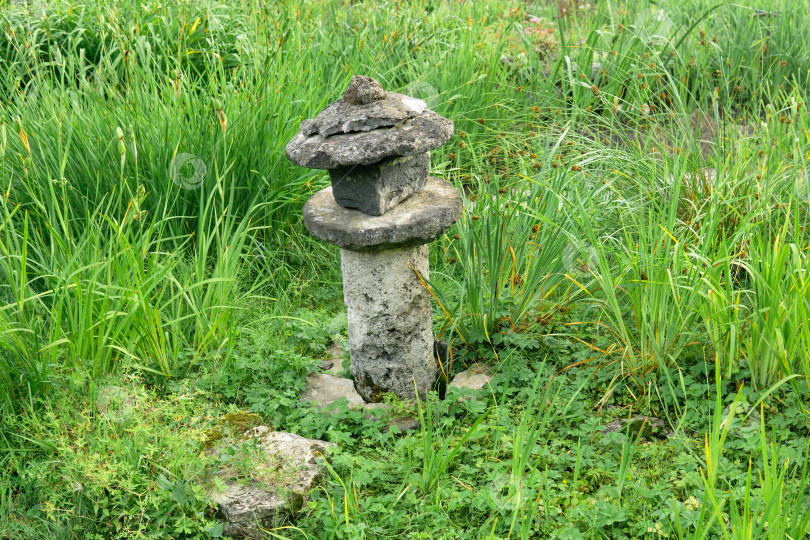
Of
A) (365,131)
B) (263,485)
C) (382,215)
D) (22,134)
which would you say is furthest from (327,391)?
(22,134)

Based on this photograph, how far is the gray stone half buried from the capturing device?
8.14ft

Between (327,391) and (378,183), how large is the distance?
39.5 inches

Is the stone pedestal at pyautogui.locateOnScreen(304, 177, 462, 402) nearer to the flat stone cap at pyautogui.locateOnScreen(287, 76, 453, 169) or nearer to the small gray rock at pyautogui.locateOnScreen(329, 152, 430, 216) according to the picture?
the small gray rock at pyautogui.locateOnScreen(329, 152, 430, 216)

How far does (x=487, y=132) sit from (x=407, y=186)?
6.88 feet

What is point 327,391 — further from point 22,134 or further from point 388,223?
point 22,134

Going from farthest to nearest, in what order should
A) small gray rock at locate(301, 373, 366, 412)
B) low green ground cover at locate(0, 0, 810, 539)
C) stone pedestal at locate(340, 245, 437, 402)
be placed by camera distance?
small gray rock at locate(301, 373, 366, 412), stone pedestal at locate(340, 245, 437, 402), low green ground cover at locate(0, 0, 810, 539)

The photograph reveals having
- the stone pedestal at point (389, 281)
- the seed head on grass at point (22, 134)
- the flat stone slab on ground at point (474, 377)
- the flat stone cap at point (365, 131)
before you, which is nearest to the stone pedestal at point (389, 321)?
A: the stone pedestal at point (389, 281)

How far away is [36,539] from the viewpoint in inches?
89.0

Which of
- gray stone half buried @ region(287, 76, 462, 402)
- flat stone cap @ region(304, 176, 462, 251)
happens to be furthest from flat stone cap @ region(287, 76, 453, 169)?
flat stone cap @ region(304, 176, 462, 251)

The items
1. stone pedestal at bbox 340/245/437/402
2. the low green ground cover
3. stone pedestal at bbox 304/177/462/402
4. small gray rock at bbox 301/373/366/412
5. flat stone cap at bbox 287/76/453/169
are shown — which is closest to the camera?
the low green ground cover

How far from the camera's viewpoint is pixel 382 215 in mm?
2596

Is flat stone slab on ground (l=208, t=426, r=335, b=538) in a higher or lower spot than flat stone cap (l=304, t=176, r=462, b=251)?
lower

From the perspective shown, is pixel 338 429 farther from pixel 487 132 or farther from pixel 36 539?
pixel 487 132

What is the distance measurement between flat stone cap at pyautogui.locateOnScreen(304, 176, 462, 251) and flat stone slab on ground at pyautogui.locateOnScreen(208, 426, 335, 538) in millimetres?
757
